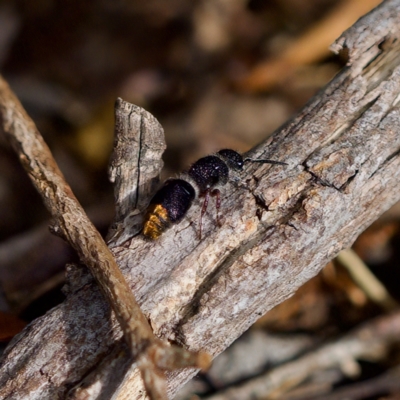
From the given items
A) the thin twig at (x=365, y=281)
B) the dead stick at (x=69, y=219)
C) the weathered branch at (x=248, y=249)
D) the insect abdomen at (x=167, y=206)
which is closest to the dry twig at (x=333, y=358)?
the thin twig at (x=365, y=281)

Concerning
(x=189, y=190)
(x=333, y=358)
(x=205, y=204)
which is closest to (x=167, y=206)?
(x=205, y=204)

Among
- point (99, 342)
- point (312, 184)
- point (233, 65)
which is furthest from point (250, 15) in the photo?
point (99, 342)

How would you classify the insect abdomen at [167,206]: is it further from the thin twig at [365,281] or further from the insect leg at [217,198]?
the thin twig at [365,281]

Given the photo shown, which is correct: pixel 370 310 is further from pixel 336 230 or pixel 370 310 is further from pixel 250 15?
pixel 250 15

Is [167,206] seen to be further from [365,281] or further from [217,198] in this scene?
[365,281]

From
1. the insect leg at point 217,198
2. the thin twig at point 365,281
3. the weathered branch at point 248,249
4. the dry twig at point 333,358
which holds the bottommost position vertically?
the dry twig at point 333,358

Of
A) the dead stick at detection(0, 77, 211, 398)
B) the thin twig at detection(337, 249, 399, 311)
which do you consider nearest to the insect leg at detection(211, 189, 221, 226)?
the dead stick at detection(0, 77, 211, 398)
